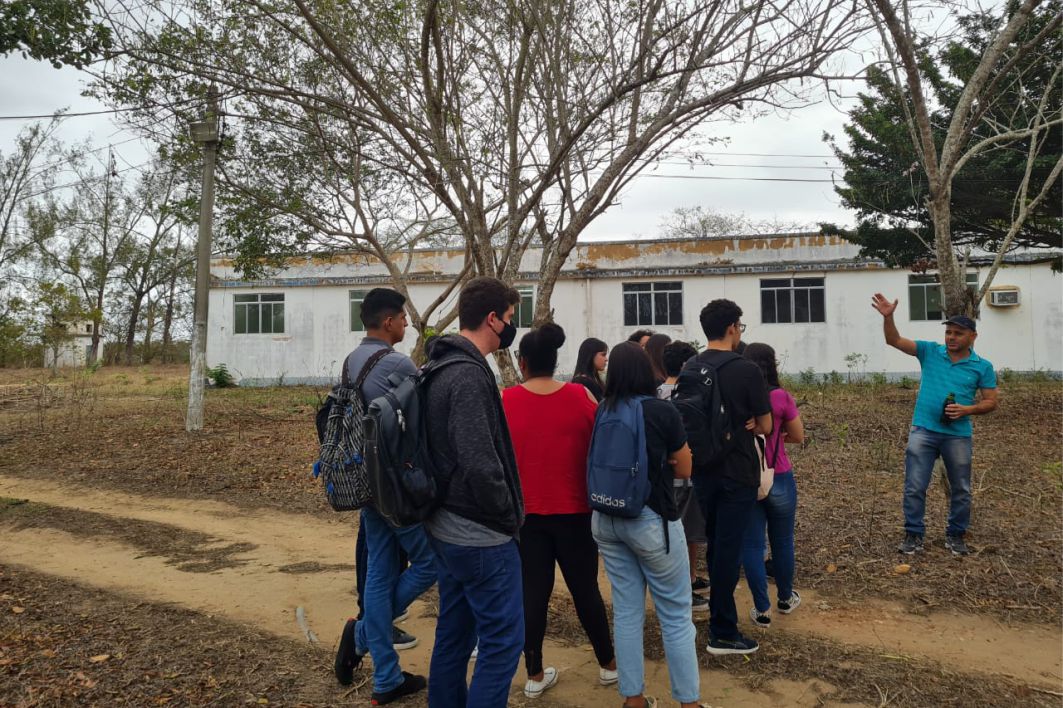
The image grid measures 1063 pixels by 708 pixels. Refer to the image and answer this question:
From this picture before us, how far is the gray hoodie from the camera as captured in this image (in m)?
2.50

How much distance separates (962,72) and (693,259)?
10.9m

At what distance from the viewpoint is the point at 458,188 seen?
8.29 meters

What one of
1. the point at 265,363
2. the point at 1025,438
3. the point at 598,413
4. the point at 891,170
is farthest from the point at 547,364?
the point at 265,363

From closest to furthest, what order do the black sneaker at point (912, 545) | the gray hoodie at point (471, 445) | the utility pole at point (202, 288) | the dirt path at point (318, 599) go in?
the gray hoodie at point (471, 445), the dirt path at point (318, 599), the black sneaker at point (912, 545), the utility pole at point (202, 288)

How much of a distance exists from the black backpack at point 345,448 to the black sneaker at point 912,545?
406 centimetres

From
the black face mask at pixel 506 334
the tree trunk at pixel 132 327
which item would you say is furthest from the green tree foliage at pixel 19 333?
the black face mask at pixel 506 334

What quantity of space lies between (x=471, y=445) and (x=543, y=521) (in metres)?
0.95

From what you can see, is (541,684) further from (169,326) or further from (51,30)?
(169,326)

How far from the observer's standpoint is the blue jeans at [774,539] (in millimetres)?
4098

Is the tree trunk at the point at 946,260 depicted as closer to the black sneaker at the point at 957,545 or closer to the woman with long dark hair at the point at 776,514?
the black sneaker at the point at 957,545

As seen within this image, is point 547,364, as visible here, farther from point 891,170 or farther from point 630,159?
point 891,170

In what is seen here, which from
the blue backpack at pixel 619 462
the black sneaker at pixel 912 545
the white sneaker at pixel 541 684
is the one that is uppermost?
the blue backpack at pixel 619 462

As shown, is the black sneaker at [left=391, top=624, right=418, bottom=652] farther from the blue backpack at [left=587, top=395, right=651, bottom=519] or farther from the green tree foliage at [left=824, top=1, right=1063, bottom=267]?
the green tree foliage at [left=824, top=1, right=1063, bottom=267]

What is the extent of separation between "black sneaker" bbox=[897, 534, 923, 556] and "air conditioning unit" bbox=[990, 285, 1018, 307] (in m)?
17.2
